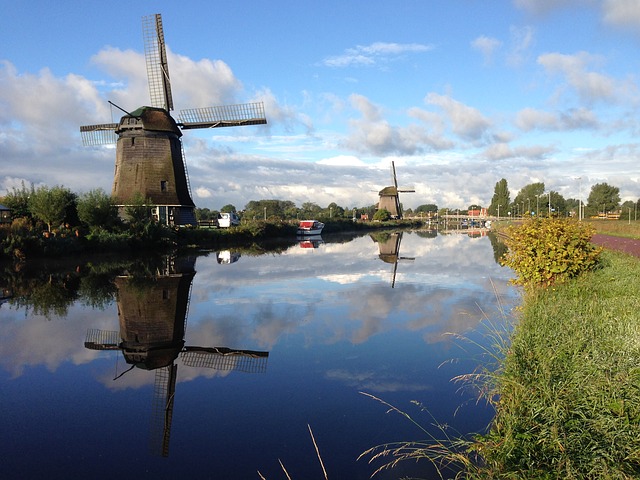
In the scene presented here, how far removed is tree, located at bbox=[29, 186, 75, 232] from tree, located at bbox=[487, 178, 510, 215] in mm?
95955

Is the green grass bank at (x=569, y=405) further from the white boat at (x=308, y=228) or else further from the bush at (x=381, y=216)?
the bush at (x=381, y=216)

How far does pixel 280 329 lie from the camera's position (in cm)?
1044

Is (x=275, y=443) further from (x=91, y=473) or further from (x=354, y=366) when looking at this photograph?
(x=354, y=366)

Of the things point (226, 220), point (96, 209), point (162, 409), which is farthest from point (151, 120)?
point (162, 409)

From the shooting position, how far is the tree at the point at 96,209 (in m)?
28.7

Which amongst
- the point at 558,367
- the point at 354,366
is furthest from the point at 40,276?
the point at 558,367

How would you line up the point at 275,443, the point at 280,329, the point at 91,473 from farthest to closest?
the point at 280,329, the point at 275,443, the point at 91,473

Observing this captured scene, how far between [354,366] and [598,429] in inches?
169

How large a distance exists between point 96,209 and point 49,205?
2.52 metres

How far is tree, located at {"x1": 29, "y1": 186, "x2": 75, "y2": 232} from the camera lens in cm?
2836

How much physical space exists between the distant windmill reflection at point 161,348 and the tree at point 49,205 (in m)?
16.7

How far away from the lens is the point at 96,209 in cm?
2883

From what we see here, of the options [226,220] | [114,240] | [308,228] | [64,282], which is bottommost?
[64,282]

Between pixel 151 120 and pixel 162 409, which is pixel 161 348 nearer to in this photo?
pixel 162 409
